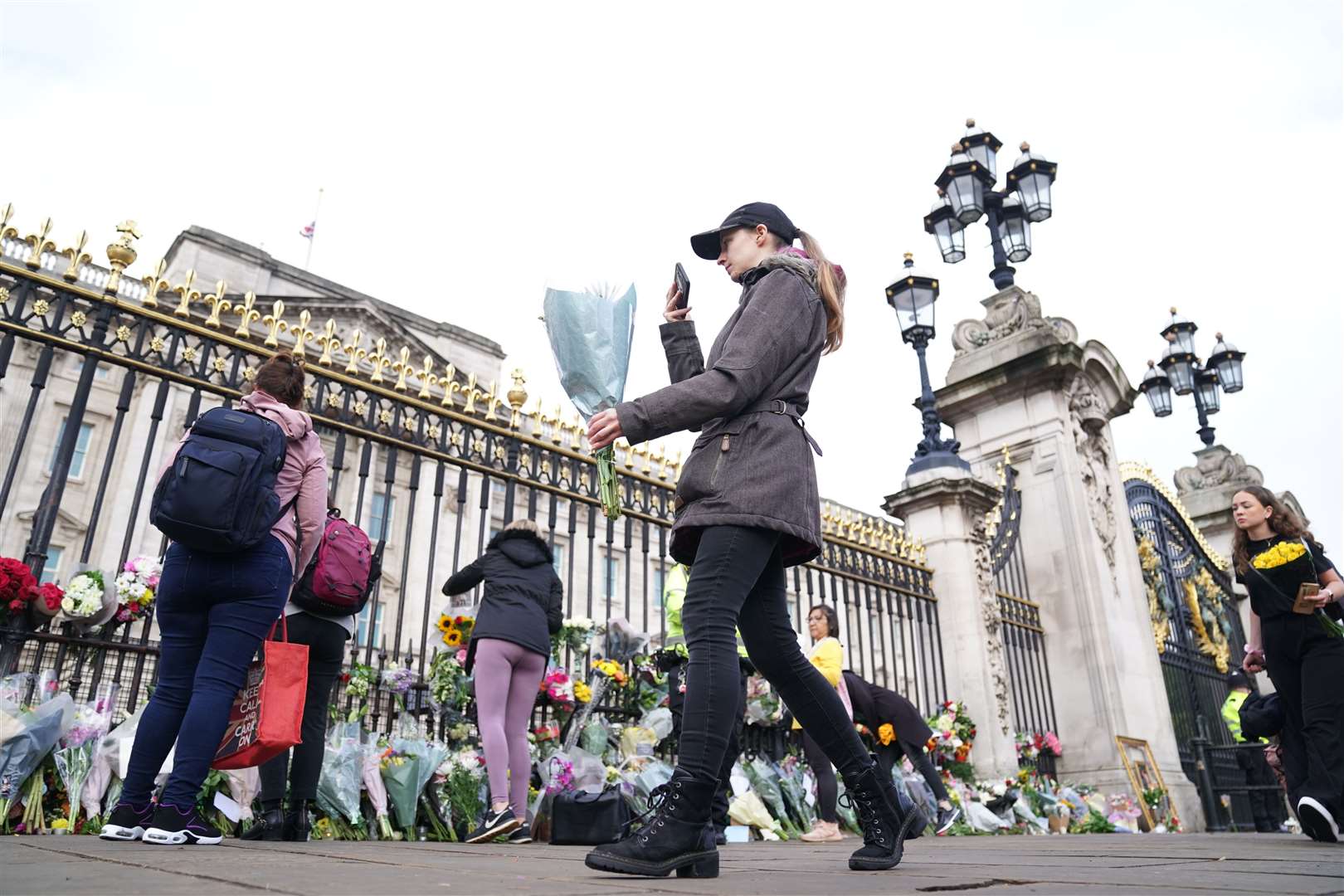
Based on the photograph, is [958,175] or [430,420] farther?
[958,175]

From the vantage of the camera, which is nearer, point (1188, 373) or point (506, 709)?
point (506, 709)

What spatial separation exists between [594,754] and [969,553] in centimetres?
532

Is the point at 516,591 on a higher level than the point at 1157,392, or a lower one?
lower

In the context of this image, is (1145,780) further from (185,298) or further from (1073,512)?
(185,298)

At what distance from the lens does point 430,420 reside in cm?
646

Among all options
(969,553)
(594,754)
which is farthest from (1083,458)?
(594,754)

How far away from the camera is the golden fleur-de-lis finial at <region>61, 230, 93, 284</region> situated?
4992 mm

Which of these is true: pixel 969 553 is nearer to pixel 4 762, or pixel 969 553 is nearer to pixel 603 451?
pixel 603 451

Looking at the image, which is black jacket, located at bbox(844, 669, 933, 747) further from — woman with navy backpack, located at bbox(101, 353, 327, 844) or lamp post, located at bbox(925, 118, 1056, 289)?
lamp post, located at bbox(925, 118, 1056, 289)

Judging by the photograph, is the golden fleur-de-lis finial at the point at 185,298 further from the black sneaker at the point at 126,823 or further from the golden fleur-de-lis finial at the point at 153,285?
the black sneaker at the point at 126,823

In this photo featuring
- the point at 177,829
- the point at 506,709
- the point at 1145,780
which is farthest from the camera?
the point at 1145,780

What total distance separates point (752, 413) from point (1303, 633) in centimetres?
321

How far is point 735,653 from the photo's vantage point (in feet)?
8.57

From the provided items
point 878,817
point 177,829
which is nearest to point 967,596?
point 878,817
